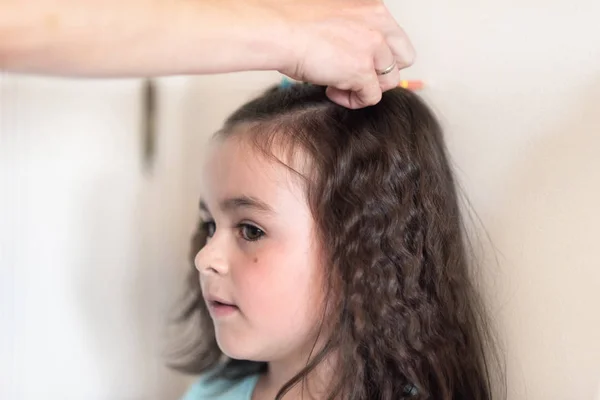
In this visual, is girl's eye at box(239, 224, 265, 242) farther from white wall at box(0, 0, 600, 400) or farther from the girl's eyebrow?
white wall at box(0, 0, 600, 400)

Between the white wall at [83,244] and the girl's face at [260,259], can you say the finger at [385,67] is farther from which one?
the white wall at [83,244]

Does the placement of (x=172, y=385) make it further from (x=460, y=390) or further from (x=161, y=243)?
(x=460, y=390)

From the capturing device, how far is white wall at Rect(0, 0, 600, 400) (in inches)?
25.3

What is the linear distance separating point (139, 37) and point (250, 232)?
A: 0.88 ft

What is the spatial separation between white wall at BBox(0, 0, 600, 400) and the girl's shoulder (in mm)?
125

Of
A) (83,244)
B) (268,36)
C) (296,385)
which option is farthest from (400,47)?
(83,244)

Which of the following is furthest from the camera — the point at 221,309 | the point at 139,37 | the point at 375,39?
the point at 221,309

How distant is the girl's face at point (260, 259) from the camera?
71cm

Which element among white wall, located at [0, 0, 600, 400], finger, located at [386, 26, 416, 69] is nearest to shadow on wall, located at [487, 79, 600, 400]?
white wall, located at [0, 0, 600, 400]

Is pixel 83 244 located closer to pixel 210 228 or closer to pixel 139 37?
pixel 210 228

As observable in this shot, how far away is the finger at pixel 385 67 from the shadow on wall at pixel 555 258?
15cm

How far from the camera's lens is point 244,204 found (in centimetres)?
72

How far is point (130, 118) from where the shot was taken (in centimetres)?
96

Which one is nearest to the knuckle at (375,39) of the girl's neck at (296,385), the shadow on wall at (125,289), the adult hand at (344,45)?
the adult hand at (344,45)
